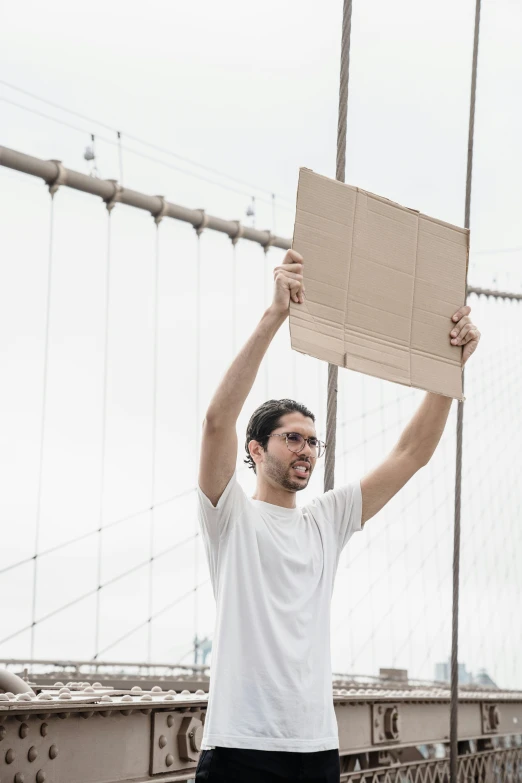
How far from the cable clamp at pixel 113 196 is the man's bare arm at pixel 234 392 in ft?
23.2

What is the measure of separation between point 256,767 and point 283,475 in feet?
1.93

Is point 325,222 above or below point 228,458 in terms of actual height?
above

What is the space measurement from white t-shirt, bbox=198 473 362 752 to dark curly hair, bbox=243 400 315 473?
17cm

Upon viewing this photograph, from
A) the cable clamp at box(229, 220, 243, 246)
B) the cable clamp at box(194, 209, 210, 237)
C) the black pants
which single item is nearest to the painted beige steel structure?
the black pants

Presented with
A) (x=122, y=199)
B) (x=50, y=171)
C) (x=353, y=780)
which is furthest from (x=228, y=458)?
(x=122, y=199)

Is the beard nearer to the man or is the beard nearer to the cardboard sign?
the man

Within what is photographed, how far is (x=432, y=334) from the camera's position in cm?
228

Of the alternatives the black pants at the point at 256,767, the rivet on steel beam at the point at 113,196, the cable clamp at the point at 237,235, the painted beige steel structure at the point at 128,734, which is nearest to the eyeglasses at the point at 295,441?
the black pants at the point at 256,767

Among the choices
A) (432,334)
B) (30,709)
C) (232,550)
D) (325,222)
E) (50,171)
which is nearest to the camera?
(232,550)

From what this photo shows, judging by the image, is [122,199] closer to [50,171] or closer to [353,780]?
[50,171]

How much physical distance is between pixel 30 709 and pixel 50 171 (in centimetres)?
631

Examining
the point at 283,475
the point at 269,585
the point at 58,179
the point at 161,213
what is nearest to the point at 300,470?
the point at 283,475

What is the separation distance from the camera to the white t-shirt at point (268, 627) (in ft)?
6.14

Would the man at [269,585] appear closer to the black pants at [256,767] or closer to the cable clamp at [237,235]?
the black pants at [256,767]
